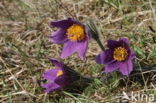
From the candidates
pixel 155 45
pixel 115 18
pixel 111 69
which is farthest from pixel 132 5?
pixel 111 69

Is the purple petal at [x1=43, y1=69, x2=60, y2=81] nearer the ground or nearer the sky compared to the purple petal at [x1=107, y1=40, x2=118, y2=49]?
nearer the ground

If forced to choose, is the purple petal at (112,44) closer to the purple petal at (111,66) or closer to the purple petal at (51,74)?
the purple petal at (111,66)

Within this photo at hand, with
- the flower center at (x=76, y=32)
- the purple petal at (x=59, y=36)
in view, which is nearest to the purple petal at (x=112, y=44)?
the flower center at (x=76, y=32)

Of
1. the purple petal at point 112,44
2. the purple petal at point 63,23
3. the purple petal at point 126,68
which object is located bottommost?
the purple petal at point 126,68

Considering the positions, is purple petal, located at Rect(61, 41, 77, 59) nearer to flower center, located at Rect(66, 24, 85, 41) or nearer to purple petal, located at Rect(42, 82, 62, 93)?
flower center, located at Rect(66, 24, 85, 41)

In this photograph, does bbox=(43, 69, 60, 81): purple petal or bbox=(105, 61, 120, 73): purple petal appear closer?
bbox=(105, 61, 120, 73): purple petal

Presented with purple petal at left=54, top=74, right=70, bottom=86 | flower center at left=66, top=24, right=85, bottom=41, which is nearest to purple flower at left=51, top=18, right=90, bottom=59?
flower center at left=66, top=24, right=85, bottom=41

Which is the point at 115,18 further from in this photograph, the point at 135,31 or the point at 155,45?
the point at 155,45
